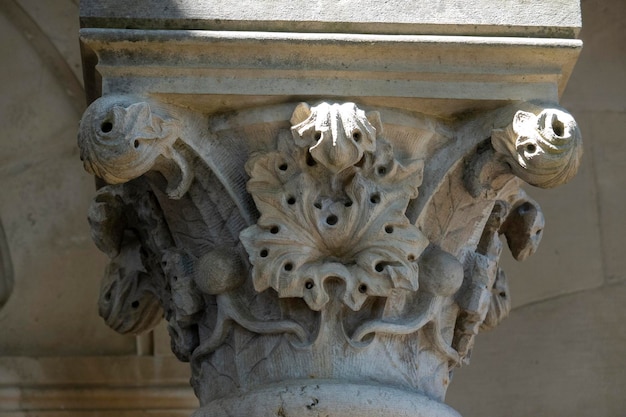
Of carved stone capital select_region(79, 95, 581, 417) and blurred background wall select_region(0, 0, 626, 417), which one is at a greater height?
carved stone capital select_region(79, 95, 581, 417)

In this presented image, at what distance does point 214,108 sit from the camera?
2.86 meters

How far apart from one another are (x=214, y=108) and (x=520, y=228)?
691mm

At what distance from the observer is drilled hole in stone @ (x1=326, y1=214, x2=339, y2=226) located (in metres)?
2.72

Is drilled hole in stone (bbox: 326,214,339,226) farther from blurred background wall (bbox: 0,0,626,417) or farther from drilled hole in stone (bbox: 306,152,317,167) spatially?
blurred background wall (bbox: 0,0,626,417)

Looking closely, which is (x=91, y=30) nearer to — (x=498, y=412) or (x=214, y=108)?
(x=214, y=108)

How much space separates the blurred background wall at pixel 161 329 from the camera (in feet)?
13.2

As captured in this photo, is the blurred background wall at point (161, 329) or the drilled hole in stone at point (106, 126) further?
the blurred background wall at point (161, 329)

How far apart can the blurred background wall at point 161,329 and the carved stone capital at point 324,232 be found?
1.09 m

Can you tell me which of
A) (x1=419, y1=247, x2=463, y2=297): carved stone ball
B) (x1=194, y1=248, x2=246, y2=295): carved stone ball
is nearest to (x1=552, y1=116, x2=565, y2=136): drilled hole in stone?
(x1=419, y1=247, x2=463, y2=297): carved stone ball

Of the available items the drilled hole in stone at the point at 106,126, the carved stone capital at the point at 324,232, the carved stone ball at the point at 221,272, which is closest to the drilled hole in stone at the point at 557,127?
the carved stone capital at the point at 324,232

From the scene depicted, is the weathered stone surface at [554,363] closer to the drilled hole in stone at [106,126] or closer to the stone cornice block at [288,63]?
the stone cornice block at [288,63]

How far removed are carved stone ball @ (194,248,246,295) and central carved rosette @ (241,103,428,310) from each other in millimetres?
94

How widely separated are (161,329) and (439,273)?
1364 millimetres

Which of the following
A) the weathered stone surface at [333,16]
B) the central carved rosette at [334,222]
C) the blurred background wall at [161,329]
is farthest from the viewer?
the blurred background wall at [161,329]
